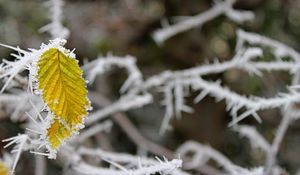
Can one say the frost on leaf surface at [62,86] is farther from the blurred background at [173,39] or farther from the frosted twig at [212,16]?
the blurred background at [173,39]

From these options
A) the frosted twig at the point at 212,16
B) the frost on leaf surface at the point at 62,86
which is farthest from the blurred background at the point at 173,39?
the frost on leaf surface at the point at 62,86

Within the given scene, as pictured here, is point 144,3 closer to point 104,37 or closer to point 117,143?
point 104,37

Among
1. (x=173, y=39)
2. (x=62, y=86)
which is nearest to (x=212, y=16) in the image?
(x=173, y=39)

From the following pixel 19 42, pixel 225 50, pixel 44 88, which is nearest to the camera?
pixel 44 88

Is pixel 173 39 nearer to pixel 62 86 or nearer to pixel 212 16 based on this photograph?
pixel 212 16

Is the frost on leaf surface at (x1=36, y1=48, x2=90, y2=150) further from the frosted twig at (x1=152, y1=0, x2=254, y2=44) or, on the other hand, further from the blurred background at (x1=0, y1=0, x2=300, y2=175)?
the blurred background at (x1=0, y1=0, x2=300, y2=175)

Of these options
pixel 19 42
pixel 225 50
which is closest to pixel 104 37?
pixel 19 42
